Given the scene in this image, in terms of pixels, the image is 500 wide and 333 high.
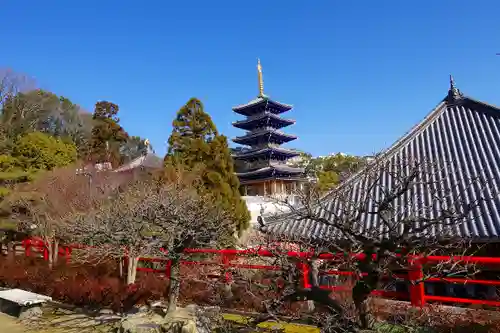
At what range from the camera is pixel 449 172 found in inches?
221

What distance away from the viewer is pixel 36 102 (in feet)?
122

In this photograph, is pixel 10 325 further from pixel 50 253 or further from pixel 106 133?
pixel 106 133

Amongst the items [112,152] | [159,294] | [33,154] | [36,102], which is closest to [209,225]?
[159,294]

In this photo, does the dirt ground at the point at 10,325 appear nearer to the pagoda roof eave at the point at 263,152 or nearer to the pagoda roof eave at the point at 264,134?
the pagoda roof eave at the point at 263,152

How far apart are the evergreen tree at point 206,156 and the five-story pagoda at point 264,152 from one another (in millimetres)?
13034

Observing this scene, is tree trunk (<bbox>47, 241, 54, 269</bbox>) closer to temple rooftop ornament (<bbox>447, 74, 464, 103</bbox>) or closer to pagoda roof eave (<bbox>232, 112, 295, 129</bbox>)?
temple rooftop ornament (<bbox>447, 74, 464, 103</bbox>)

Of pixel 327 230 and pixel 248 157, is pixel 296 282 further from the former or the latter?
pixel 248 157

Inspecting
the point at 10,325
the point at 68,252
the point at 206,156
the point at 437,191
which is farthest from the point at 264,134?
the point at 437,191

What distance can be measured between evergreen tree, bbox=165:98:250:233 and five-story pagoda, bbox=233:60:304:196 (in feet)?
42.8

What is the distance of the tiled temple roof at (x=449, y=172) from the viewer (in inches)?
203

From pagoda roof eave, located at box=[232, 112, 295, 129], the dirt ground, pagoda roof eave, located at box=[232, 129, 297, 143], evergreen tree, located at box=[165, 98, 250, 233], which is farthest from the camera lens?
pagoda roof eave, located at box=[232, 112, 295, 129]

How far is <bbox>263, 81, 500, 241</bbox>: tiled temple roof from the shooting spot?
203 inches

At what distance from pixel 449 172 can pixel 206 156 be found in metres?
14.9

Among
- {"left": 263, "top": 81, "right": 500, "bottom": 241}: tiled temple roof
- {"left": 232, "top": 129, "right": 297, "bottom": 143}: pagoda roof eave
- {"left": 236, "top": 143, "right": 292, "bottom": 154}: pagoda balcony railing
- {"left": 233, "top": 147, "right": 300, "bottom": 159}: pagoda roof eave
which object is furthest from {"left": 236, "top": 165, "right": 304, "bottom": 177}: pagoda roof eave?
{"left": 263, "top": 81, "right": 500, "bottom": 241}: tiled temple roof
